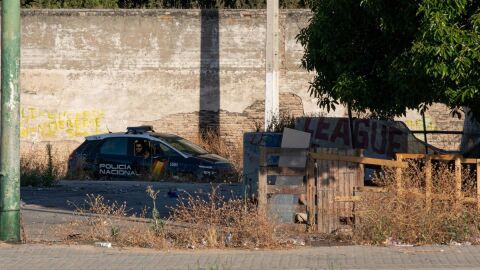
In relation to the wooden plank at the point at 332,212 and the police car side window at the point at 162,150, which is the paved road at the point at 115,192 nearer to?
the police car side window at the point at 162,150

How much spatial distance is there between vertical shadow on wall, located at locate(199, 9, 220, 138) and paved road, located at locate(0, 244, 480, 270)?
14.8 m

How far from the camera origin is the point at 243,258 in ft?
36.1

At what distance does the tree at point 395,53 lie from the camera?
35.9 feet

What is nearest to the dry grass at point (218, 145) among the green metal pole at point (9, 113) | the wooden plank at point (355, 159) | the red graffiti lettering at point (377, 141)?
the red graffiti lettering at point (377, 141)

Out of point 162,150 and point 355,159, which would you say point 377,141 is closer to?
point 355,159

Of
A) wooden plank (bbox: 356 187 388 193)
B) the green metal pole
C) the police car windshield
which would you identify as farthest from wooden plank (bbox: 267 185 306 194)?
the police car windshield

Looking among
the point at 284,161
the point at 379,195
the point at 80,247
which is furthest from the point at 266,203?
the point at 80,247

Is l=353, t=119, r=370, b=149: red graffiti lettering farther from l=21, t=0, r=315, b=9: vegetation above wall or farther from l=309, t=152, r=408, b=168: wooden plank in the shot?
l=21, t=0, r=315, b=9: vegetation above wall

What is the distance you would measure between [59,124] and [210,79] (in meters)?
4.81

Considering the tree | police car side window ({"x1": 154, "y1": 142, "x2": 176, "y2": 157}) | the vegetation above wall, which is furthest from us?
the vegetation above wall

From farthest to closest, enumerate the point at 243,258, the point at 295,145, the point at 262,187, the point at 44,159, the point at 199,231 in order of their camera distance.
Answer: the point at 44,159 → the point at 295,145 → the point at 262,187 → the point at 199,231 → the point at 243,258

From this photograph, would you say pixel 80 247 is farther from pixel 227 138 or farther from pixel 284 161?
pixel 227 138

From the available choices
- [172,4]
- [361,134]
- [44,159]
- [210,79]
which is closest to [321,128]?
[361,134]

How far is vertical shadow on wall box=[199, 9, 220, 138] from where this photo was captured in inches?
1040
